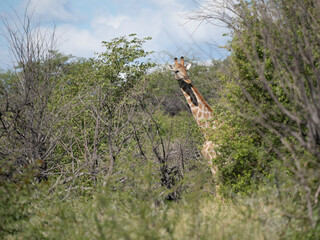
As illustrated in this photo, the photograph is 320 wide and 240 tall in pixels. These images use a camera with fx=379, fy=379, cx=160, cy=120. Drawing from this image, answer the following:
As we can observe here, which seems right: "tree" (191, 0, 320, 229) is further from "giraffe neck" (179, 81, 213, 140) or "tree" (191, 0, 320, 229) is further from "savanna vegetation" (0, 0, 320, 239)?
"giraffe neck" (179, 81, 213, 140)

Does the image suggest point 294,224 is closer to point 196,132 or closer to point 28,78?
point 28,78

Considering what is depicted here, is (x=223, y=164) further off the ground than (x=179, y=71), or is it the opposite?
(x=179, y=71)

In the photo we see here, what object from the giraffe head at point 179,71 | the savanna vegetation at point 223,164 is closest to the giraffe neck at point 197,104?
the giraffe head at point 179,71

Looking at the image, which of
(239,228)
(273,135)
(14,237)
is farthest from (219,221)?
(14,237)

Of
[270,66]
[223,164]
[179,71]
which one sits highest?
[179,71]

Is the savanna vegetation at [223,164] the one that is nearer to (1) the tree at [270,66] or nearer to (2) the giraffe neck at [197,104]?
(1) the tree at [270,66]

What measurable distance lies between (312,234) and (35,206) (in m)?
3.79

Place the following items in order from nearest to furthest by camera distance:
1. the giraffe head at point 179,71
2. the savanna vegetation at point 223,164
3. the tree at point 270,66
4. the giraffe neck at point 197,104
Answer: the savanna vegetation at point 223,164 < the tree at point 270,66 < the giraffe neck at point 197,104 < the giraffe head at point 179,71

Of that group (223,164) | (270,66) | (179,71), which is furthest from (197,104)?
(270,66)

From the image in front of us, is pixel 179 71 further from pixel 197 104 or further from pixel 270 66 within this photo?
pixel 270 66

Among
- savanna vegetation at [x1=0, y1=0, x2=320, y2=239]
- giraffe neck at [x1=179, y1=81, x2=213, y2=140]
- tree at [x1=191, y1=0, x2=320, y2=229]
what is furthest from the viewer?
giraffe neck at [x1=179, y1=81, x2=213, y2=140]

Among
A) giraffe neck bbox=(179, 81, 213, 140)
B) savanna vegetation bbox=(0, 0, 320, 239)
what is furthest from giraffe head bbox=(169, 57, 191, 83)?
savanna vegetation bbox=(0, 0, 320, 239)

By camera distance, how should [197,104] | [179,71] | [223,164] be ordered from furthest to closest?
1. [179,71]
2. [197,104]
3. [223,164]

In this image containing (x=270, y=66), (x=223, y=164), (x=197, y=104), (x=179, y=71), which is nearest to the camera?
(x=270, y=66)
